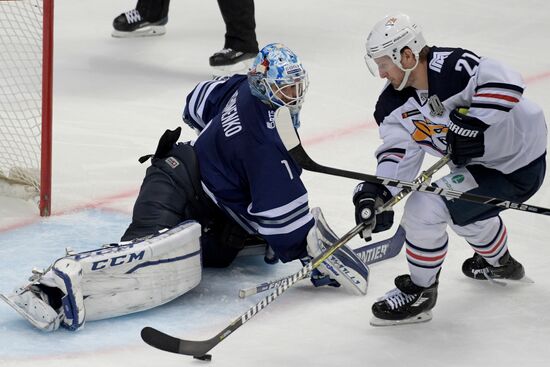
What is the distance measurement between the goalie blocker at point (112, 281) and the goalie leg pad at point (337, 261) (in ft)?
1.03

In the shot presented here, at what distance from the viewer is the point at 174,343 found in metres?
3.19

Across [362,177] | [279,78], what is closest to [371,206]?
[362,177]

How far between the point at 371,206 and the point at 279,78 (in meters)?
0.42

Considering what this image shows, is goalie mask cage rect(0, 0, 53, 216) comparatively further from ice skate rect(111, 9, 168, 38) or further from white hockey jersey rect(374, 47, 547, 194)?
white hockey jersey rect(374, 47, 547, 194)

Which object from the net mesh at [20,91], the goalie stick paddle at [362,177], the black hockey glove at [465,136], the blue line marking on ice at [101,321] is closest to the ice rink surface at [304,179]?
the blue line marking on ice at [101,321]

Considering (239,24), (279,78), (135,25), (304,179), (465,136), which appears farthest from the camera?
(135,25)

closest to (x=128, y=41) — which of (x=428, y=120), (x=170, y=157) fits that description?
(x=170, y=157)

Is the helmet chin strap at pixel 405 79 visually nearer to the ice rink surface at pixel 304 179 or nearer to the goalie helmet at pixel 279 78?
the goalie helmet at pixel 279 78

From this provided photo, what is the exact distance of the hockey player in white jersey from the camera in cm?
334

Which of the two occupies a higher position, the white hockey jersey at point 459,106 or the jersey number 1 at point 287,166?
the white hockey jersey at point 459,106

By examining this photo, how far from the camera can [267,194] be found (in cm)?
355

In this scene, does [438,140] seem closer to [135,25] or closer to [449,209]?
[449,209]

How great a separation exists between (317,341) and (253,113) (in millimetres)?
648

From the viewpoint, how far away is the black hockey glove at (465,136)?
10.8 ft
